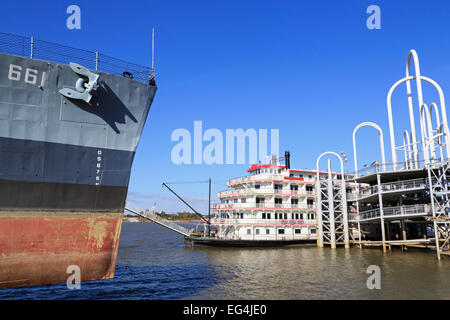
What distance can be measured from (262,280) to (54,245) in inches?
513

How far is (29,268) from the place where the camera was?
11.4m

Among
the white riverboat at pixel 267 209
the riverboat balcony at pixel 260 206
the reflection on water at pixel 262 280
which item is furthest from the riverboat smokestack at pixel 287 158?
the reflection on water at pixel 262 280

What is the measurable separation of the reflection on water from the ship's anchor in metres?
9.85

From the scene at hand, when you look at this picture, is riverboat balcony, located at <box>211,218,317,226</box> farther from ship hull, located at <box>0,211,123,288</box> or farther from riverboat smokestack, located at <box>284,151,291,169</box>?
ship hull, located at <box>0,211,123,288</box>

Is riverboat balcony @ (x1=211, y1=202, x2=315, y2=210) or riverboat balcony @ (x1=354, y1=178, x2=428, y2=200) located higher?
riverboat balcony @ (x1=354, y1=178, x2=428, y2=200)

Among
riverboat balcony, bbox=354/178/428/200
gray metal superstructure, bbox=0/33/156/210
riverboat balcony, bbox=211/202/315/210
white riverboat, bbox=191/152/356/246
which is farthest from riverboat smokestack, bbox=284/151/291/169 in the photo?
gray metal superstructure, bbox=0/33/156/210

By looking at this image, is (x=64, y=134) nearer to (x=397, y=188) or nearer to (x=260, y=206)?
(x=260, y=206)

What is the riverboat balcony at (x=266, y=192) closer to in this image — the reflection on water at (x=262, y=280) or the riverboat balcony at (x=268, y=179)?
the riverboat balcony at (x=268, y=179)

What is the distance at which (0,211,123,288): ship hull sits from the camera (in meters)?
11.1

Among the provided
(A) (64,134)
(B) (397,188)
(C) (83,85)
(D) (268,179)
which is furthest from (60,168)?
(B) (397,188)

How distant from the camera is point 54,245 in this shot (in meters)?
11.8

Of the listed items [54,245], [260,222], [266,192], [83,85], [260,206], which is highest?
[83,85]

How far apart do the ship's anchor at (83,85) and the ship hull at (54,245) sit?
4.35 metres
